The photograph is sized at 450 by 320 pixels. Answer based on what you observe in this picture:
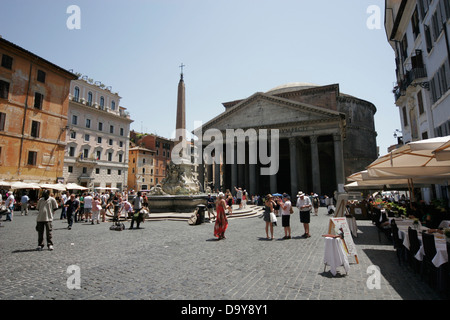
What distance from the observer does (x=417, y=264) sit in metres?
4.61

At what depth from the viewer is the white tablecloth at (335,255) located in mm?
4531

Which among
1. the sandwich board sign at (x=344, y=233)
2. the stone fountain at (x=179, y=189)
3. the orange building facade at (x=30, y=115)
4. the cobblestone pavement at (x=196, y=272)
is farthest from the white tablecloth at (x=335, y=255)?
the orange building facade at (x=30, y=115)

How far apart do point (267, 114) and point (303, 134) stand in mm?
5063

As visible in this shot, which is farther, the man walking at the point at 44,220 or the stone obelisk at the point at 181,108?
the stone obelisk at the point at 181,108

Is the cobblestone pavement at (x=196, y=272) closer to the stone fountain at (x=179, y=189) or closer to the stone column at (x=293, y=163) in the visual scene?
the stone fountain at (x=179, y=189)

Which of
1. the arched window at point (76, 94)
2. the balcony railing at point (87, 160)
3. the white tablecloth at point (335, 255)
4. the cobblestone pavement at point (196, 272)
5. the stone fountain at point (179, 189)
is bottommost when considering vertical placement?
the cobblestone pavement at point (196, 272)

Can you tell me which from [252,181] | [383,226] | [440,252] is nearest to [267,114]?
[252,181]

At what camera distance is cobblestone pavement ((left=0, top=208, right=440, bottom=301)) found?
3.64 meters

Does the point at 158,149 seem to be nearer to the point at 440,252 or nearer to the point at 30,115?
the point at 30,115

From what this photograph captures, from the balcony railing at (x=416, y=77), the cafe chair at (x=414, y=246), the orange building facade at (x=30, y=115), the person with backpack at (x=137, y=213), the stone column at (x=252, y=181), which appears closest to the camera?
the cafe chair at (x=414, y=246)

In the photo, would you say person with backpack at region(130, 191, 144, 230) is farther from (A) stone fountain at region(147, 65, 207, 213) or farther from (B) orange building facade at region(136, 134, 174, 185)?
(B) orange building facade at region(136, 134, 174, 185)

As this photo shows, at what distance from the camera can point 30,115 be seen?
2158 cm

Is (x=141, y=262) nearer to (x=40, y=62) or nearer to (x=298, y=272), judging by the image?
(x=298, y=272)

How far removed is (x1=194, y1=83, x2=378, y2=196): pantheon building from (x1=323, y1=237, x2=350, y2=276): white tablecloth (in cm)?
1960
